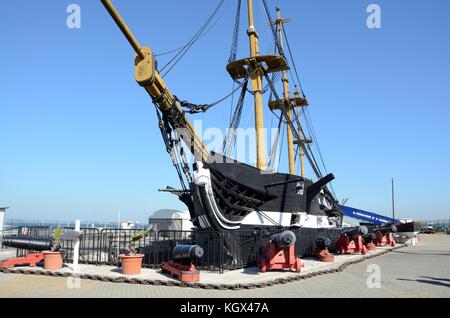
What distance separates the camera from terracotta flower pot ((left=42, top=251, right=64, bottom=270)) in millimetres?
11719

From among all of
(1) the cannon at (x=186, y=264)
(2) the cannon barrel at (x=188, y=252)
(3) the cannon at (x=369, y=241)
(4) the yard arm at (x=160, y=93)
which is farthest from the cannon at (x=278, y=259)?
(3) the cannon at (x=369, y=241)

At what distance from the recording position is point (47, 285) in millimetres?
9211

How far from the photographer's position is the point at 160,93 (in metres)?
13.8

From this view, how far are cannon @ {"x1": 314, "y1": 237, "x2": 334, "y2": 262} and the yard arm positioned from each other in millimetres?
5854

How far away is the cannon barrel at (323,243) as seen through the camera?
49.3 feet

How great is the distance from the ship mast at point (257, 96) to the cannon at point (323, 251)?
4946 mm

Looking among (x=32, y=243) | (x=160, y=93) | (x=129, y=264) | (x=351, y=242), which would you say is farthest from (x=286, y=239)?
(x=32, y=243)

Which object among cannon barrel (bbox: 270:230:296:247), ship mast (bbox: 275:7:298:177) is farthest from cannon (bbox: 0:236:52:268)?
ship mast (bbox: 275:7:298:177)

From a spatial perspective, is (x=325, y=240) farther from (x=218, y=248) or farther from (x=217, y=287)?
(x=217, y=287)

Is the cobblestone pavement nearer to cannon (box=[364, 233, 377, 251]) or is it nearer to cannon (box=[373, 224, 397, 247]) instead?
cannon (box=[364, 233, 377, 251])

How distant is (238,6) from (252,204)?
513 inches
